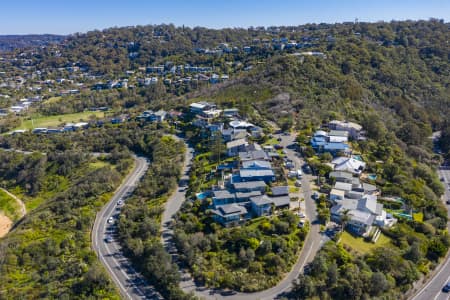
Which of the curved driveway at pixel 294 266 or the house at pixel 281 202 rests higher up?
the house at pixel 281 202

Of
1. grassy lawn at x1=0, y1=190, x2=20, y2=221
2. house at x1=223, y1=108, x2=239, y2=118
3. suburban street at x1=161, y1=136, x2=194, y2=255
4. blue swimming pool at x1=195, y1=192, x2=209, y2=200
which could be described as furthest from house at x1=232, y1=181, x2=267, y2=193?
grassy lawn at x1=0, y1=190, x2=20, y2=221

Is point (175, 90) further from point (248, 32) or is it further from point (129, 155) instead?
point (248, 32)

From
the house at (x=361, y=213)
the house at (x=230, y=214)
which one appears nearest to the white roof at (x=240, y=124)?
the house at (x=230, y=214)

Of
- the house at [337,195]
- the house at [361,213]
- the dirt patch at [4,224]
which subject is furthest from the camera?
the dirt patch at [4,224]

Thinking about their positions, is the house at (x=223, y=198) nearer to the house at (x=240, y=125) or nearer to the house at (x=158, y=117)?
the house at (x=240, y=125)

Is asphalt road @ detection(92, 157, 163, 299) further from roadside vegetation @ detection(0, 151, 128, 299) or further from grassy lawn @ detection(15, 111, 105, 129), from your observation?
grassy lawn @ detection(15, 111, 105, 129)

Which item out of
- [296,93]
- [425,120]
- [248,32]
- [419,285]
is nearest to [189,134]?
[296,93]
